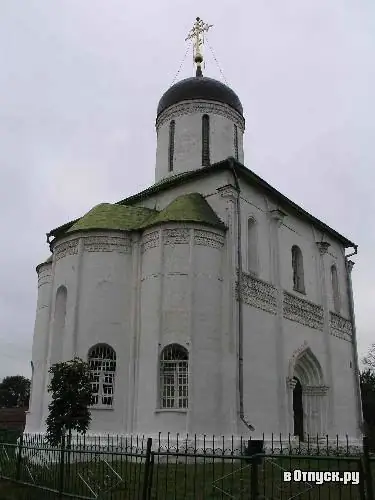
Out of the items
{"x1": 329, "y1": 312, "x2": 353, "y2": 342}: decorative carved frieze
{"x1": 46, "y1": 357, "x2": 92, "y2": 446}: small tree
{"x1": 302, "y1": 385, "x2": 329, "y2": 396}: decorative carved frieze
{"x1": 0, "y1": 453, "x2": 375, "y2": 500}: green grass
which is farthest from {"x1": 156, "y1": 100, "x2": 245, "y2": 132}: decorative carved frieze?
{"x1": 0, "y1": 453, "x2": 375, "y2": 500}: green grass

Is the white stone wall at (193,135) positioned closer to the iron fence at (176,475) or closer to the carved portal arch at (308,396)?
the carved portal arch at (308,396)

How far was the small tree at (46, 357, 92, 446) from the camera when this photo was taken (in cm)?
1394

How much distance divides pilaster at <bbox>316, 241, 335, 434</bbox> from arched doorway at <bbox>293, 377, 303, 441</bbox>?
954 millimetres

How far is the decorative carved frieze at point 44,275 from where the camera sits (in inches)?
834

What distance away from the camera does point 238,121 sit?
959 inches

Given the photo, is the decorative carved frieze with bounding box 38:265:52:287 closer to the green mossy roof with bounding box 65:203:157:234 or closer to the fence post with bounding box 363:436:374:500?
the green mossy roof with bounding box 65:203:157:234

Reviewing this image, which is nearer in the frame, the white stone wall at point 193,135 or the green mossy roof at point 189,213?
the green mossy roof at point 189,213

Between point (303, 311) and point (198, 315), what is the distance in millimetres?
6262

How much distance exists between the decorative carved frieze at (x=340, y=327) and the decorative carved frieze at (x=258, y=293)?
482cm

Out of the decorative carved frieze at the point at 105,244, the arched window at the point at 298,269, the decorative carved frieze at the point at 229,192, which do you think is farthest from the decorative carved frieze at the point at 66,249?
the arched window at the point at 298,269

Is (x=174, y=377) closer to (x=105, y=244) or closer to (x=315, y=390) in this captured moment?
(x=105, y=244)

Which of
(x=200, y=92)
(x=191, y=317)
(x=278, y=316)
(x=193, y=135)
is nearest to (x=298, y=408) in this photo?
(x=278, y=316)

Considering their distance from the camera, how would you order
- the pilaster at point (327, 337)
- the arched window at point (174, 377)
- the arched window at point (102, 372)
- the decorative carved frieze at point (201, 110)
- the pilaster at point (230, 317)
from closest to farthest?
the arched window at point (174, 377)
the pilaster at point (230, 317)
the arched window at point (102, 372)
the pilaster at point (327, 337)
the decorative carved frieze at point (201, 110)

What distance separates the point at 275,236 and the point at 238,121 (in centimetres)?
661
